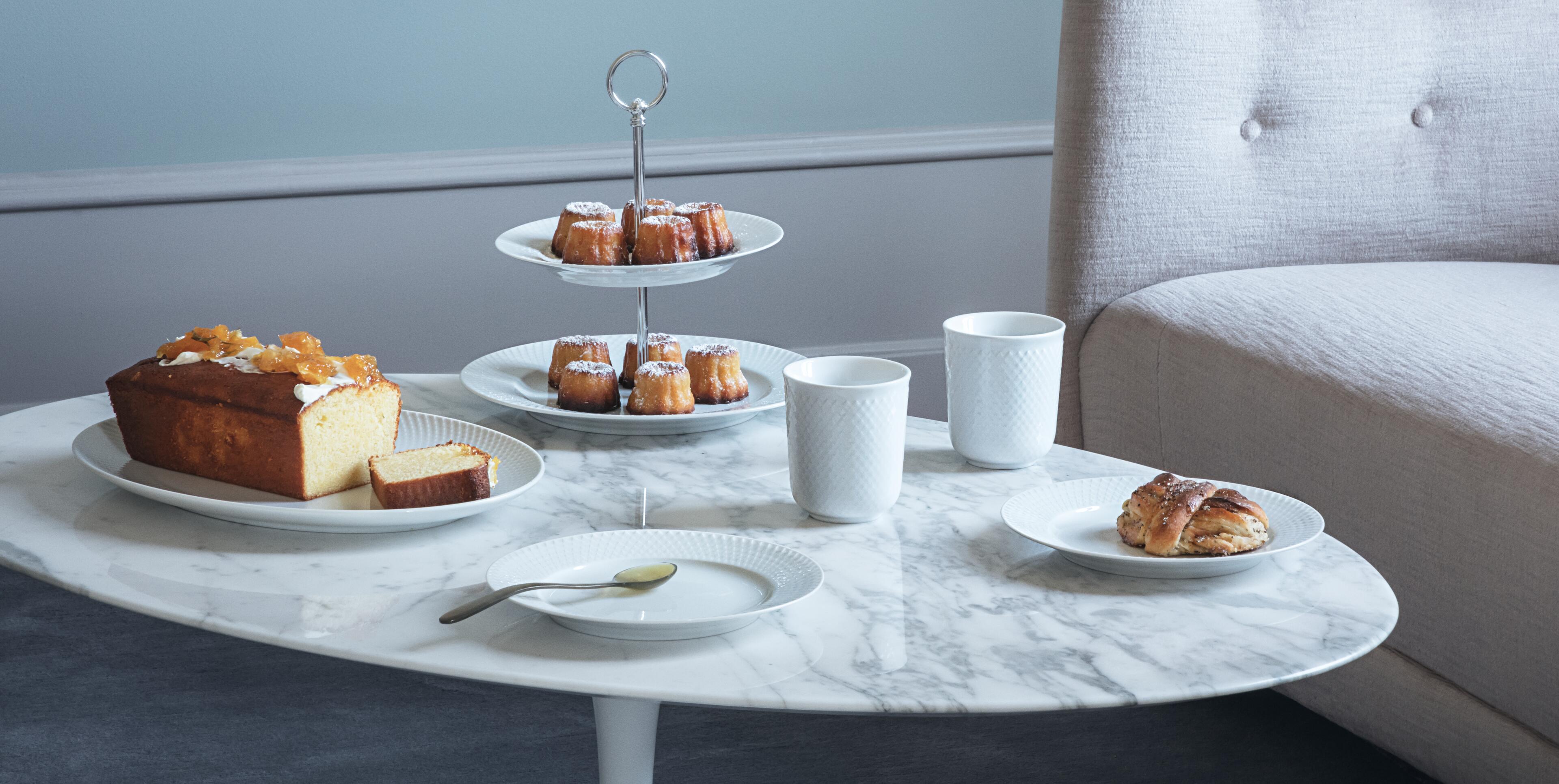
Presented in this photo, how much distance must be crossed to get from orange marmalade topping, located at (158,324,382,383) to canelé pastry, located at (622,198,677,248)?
27cm

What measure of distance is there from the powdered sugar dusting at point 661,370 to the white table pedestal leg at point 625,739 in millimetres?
287

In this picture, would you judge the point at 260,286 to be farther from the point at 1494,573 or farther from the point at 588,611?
the point at 1494,573

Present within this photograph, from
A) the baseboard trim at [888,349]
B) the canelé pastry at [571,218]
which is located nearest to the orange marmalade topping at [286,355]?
the canelé pastry at [571,218]

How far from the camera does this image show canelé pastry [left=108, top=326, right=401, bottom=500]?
3.23 ft

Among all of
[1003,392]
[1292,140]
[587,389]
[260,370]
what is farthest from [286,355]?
[1292,140]

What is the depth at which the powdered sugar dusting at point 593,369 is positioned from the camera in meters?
1.17

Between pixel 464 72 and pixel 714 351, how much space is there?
1446 millimetres

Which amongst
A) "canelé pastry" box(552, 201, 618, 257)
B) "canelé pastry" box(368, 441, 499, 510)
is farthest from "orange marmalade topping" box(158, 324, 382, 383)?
"canelé pastry" box(552, 201, 618, 257)

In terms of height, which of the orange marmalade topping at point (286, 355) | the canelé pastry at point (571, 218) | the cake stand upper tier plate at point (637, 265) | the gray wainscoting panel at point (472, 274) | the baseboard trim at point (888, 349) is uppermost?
the canelé pastry at point (571, 218)

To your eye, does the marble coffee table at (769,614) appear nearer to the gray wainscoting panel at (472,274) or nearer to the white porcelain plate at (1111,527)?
the white porcelain plate at (1111,527)

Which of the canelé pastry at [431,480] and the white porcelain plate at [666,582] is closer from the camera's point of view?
the white porcelain plate at [666,582]

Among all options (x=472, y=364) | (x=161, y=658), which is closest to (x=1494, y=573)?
(x=472, y=364)

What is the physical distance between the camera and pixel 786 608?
800 mm

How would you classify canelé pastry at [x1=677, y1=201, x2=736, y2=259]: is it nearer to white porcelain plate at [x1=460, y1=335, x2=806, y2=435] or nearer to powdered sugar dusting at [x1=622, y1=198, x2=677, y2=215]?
powdered sugar dusting at [x1=622, y1=198, x2=677, y2=215]
